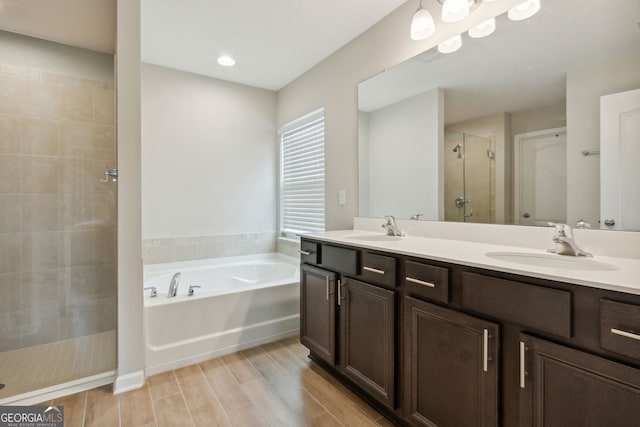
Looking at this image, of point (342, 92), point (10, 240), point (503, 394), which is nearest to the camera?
point (503, 394)

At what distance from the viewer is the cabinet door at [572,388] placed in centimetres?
81

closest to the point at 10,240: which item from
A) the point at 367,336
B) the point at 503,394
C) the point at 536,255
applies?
the point at 367,336

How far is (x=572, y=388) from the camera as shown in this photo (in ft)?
2.95

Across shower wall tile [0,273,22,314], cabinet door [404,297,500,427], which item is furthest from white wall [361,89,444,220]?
shower wall tile [0,273,22,314]

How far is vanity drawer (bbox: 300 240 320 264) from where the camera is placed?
1.97 metres

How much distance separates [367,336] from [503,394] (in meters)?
0.66

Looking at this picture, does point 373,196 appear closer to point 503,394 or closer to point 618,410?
point 503,394

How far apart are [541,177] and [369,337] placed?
1.15 meters

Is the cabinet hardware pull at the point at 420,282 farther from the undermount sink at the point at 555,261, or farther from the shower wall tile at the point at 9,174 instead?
the shower wall tile at the point at 9,174

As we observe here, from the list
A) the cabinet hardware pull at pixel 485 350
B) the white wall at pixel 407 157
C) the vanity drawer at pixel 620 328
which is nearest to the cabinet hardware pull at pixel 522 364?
the cabinet hardware pull at pixel 485 350

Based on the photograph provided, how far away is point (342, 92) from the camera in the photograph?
2619mm

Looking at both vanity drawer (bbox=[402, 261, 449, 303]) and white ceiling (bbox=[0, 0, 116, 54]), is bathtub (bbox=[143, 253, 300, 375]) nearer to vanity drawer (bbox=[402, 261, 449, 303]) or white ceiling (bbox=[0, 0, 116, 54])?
vanity drawer (bbox=[402, 261, 449, 303])

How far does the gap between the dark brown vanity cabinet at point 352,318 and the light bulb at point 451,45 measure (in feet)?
4.32

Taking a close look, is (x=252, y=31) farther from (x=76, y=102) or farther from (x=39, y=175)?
(x=39, y=175)
